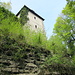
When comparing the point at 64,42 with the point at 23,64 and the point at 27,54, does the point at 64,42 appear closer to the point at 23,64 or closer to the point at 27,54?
the point at 27,54

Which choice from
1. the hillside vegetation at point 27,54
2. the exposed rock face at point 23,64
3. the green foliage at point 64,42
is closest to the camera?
the exposed rock face at point 23,64

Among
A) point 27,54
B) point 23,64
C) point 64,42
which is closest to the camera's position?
point 23,64

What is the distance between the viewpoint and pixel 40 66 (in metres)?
4.95

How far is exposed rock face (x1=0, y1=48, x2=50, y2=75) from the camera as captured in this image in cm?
405

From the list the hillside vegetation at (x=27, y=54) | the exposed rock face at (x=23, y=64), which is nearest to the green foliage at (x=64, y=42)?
the hillside vegetation at (x=27, y=54)

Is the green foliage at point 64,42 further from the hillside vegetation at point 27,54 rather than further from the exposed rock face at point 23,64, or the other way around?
the exposed rock face at point 23,64

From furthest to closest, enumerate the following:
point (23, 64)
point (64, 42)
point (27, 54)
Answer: point (64, 42)
point (27, 54)
point (23, 64)

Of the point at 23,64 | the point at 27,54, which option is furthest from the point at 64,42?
the point at 23,64

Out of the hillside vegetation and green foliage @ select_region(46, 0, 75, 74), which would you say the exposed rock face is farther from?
green foliage @ select_region(46, 0, 75, 74)

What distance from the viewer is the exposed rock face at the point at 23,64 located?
4047 millimetres

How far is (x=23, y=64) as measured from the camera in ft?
14.9

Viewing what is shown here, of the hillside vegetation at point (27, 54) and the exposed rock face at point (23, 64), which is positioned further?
the hillside vegetation at point (27, 54)

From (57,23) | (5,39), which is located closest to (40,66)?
(5,39)

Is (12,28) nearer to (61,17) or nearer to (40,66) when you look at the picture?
(40,66)
